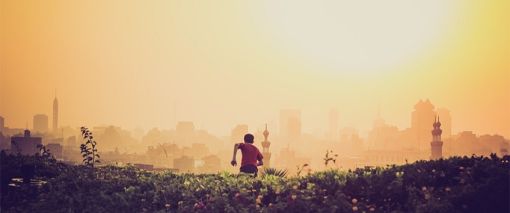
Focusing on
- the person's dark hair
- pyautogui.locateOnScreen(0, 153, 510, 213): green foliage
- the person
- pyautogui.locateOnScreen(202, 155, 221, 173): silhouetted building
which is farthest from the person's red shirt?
pyautogui.locateOnScreen(202, 155, 221, 173): silhouetted building

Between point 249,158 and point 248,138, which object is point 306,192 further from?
point 248,138

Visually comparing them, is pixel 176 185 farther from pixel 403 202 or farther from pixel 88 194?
pixel 403 202

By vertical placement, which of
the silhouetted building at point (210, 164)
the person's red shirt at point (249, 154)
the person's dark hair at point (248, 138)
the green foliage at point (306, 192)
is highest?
the person's dark hair at point (248, 138)

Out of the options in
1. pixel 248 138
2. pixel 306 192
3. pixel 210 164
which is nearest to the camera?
pixel 306 192

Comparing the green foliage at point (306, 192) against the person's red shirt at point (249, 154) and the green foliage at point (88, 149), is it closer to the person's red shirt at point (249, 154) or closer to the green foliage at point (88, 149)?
the person's red shirt at point (249, 154)

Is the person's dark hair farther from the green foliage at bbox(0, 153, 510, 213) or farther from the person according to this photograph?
the green foliage at bbox(0, 153, 510, 213)

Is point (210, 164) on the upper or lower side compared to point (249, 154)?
lower

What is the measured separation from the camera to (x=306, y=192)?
10.2 m

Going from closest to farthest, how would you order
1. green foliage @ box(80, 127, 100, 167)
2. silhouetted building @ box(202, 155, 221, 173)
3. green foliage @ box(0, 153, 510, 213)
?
green foliage @ box(0, 153, 510, 213), green foliage @ box(80, 127, 100, 167), silhouetted building @ box(202, 155, 221, 173)

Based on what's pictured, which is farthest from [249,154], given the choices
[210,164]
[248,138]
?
[210,164]

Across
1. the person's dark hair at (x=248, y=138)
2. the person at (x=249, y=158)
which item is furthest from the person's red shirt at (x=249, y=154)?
the person's dark hair at (x=248, y=138)

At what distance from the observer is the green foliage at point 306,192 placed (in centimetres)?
924

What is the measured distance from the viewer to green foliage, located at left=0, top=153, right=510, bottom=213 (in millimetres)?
9242

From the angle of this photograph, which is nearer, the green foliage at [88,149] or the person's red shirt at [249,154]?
the person's red shirt at [249,154]
